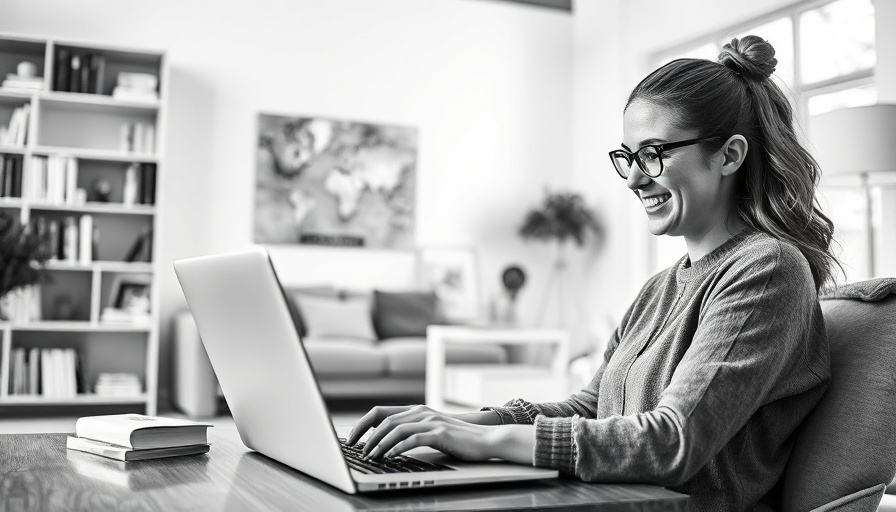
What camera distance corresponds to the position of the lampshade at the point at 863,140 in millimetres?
3693

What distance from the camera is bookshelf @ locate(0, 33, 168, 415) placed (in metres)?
5.22

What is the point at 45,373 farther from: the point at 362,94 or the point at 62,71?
the point at 362,94

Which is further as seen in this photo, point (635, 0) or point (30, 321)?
point (635, 0)

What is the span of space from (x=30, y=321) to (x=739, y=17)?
4734mm

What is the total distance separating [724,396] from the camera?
1.00 meters

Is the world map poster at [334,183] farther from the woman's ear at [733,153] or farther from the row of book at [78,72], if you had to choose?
the woman's ear at [733,153]

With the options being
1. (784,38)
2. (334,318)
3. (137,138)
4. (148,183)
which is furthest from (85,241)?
(784,38)

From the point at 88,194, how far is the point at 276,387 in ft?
16.5

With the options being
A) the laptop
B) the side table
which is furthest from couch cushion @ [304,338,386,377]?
the laptop

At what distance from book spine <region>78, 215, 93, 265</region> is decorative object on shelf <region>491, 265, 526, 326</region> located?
112 inches

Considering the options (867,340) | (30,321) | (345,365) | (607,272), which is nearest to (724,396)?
(867,340)

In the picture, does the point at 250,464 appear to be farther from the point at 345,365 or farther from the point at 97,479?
the point at 345,365

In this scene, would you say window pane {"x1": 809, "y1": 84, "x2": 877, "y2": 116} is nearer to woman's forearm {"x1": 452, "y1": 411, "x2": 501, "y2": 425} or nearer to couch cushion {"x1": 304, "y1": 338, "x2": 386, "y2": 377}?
couch cushion {"x1": 304, "y1": 338, "x2": 386, "y2": 377}

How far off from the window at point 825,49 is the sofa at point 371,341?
8.20 ft
